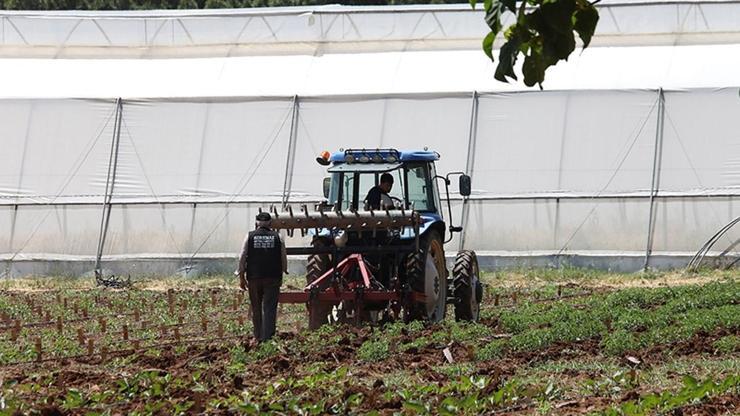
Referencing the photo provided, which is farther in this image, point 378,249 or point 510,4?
point 378,249

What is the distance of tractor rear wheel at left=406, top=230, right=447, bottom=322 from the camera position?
56.5ft

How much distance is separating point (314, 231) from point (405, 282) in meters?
1.37

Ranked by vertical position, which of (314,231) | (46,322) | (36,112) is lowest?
(46,322)

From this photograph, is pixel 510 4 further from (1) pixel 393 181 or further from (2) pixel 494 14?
(1) pixel 393 181

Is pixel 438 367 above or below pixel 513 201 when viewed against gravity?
below

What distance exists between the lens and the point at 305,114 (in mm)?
30750

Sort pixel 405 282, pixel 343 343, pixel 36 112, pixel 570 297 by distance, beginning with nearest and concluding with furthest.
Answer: pixel 343 343 < pixel 405 282 < pixel 570 297 < pixel 36 112

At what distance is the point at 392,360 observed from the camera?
45.5 ft

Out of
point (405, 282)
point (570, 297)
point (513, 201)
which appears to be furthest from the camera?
point (513, 201)

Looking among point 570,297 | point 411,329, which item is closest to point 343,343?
point 411,329

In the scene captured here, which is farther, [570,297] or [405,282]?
[570,297]

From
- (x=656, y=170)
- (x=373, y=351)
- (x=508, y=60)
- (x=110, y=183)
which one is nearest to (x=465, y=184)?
(x=373, y=351)

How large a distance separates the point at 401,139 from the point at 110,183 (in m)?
6.35

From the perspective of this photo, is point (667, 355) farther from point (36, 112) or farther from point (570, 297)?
point (36, 112)
